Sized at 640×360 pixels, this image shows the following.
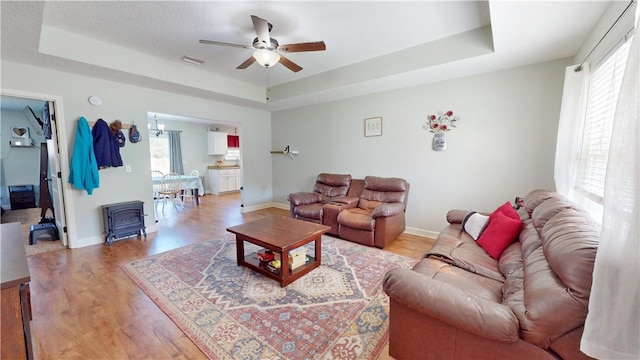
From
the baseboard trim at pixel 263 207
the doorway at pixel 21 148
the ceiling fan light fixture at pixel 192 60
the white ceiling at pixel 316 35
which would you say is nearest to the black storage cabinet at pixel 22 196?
the doorway at pixel 21 148

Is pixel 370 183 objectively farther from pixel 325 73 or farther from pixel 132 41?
pixel 132 41

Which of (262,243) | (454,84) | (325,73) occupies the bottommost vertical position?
(262,243)

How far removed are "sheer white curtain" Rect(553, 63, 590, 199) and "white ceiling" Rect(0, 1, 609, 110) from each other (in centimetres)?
41

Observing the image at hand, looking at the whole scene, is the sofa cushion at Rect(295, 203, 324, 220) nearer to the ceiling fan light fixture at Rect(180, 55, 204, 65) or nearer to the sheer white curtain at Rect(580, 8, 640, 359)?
the ceiling fan light fixture at Rect(180, 55, 204, 65)

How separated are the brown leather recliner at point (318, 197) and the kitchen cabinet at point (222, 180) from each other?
437 cm

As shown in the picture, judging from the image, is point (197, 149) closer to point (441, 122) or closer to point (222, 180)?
point (222, 180)

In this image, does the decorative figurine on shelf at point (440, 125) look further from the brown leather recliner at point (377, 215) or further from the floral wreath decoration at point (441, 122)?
the brown leather recliner at point (377, 215)

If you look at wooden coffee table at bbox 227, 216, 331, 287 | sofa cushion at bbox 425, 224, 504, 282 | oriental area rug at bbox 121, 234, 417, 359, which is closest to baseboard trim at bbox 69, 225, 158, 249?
oriental area rug at bbox 121, 234, 417, 359

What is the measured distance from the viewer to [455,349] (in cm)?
124

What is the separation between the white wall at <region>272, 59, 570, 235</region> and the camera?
3.04 meters

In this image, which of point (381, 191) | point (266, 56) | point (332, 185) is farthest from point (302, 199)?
point (266, 56)

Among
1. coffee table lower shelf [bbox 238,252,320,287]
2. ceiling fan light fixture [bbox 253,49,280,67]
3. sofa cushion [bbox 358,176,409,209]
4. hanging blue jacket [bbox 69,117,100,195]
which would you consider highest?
ceiling fan light fixture [bbox 253,49,280,67]

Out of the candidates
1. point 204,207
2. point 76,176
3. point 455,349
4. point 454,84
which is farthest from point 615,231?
point 204,207

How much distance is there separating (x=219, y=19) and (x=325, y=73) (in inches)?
74.2
